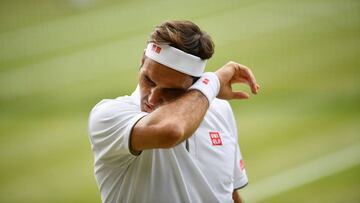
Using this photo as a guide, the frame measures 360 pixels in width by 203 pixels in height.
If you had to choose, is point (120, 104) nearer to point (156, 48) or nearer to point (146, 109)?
point (146, 109)

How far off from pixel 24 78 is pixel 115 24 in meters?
1.82

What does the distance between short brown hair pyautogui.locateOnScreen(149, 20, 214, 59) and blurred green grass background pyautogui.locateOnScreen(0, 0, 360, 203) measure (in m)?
2.85

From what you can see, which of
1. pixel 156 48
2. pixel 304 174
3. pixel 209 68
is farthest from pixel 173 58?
pixel 209 68

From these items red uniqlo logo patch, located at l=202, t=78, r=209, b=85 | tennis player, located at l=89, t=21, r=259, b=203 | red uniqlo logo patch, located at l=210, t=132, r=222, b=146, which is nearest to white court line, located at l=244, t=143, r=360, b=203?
red uniqlo logo patch, located at l=210, t=132, r=222, b=146

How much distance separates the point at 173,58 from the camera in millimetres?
2342

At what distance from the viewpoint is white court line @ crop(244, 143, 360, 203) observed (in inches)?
201

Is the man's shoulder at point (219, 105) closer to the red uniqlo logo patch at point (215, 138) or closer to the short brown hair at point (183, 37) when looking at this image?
the red uniqlo logo patch at point (215, 138)

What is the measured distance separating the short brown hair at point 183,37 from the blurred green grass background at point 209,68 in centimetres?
285

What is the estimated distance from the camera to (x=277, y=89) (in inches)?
284

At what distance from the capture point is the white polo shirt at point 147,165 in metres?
2.28

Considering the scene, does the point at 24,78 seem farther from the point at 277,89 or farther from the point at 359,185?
the point at 359,185

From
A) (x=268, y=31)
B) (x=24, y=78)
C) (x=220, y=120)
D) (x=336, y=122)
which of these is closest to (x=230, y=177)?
(x=220, y=120)

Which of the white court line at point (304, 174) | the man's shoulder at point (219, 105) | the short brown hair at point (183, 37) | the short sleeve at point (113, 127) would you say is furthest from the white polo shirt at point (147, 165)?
the white court line at point (304, 174)

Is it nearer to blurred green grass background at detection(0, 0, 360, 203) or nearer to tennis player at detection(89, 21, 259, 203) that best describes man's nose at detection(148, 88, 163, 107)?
tennis player at detection(89, 21, 259, 203)
